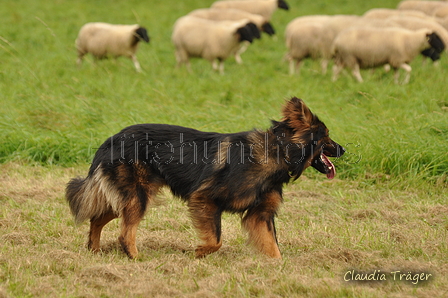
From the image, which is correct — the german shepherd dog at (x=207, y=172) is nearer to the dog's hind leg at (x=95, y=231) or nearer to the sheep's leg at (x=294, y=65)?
the dog's hind leg at (x=95, y=231)

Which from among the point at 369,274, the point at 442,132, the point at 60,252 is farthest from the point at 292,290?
the point at 442,132

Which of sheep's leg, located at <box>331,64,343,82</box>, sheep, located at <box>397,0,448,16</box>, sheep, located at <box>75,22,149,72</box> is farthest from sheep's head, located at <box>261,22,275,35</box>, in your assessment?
sheep, located at <box>397,0,448,16</box>

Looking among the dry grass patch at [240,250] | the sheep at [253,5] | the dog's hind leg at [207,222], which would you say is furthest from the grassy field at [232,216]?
the sheep at [253,5]

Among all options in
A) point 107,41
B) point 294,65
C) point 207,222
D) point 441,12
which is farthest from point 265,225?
point 441,12

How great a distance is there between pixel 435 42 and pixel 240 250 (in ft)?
33.8

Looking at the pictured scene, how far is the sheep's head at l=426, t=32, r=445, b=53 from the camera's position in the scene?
13.2 m

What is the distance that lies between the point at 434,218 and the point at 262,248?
2.07m

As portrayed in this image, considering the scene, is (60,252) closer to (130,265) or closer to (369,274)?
(130,265)

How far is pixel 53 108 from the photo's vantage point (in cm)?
893

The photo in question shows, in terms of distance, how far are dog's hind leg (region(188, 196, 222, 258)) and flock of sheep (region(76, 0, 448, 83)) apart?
30.1 feet

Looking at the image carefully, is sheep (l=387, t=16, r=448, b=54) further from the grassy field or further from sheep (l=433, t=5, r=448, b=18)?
sheep (l=433, t=5, r=448, b=18)

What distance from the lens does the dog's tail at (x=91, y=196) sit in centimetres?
452

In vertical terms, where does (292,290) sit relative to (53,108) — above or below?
above

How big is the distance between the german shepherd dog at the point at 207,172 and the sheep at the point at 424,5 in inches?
671
